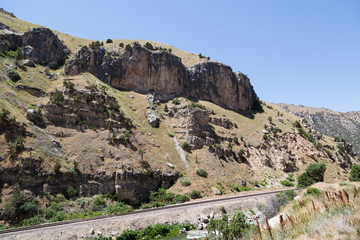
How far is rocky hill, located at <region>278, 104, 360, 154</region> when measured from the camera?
449 feet

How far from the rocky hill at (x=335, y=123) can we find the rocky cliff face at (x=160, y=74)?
297 feet

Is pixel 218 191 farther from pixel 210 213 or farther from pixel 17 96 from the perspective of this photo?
pixel 17 96

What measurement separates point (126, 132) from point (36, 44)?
3688 cm

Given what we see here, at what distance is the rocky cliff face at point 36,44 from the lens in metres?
50.6

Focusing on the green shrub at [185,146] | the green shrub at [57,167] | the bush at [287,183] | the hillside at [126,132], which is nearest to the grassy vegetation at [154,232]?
the hillside at [126,132]

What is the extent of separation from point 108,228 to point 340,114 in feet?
709

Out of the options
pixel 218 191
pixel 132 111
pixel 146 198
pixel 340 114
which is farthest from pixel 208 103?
pixel 340 114

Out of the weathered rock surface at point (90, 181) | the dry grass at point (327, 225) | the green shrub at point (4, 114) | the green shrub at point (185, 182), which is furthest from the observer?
the green shrub at point (185, 182)

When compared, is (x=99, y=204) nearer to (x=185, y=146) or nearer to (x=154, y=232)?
(x=154, y=232)

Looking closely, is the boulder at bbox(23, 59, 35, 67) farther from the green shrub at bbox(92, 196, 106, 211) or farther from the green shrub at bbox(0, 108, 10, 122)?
the green shrub at bbox(92, 196, 106, 211)

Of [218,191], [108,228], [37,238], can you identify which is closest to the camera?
[37,238]

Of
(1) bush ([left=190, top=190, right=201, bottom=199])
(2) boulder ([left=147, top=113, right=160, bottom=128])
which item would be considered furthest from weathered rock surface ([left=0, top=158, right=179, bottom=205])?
(2) boulder ([left=147, top=113, right=160, bottom=128])

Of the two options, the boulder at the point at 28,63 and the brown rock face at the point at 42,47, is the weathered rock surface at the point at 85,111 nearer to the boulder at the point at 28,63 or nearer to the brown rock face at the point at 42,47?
the boulder at the point at 28,63

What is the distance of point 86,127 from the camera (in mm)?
37375
